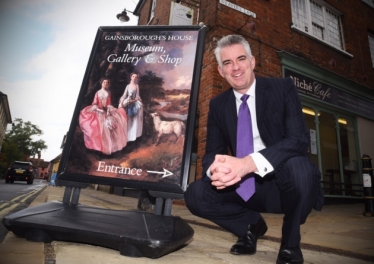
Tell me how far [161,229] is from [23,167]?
2013 cm

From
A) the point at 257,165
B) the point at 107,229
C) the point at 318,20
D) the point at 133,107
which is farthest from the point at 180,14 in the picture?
the point at 107,229

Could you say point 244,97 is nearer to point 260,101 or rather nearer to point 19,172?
point 260,101

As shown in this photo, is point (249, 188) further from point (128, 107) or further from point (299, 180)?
point (128, 107)

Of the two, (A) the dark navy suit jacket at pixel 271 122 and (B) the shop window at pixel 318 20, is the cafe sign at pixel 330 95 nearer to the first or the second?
(B) the shop window at pixel 318 20

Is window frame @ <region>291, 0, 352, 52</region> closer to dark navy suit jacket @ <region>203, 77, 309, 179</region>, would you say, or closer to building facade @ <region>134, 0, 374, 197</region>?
building facade @ <region>134, 0, 374, 197</region>

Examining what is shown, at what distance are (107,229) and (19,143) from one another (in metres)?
47.3

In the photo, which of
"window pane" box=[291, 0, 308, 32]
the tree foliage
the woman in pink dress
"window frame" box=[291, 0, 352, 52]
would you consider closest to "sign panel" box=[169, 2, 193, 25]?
"window frame" box=[291, 0, 352, 52]

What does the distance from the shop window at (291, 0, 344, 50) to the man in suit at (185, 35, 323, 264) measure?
6069mm

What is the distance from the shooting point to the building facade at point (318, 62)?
17.8 ft

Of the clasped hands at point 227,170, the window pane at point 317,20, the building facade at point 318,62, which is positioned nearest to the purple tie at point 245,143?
the clasped hands at point 227,170

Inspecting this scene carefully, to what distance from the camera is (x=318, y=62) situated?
22.0ft

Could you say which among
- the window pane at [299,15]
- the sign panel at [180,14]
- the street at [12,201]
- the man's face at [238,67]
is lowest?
the street at [12,201]

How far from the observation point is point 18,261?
0.95 m

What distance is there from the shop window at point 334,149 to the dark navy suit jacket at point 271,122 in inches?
209
